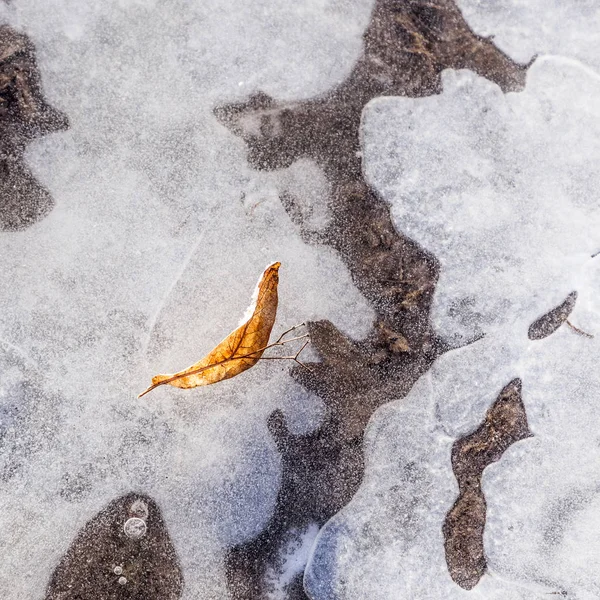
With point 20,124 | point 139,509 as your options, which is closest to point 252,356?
point 139,509

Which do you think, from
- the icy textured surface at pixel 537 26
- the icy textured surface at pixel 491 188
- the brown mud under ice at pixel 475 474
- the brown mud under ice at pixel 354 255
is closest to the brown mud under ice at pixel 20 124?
the brown mud under ice at pixel 354 255

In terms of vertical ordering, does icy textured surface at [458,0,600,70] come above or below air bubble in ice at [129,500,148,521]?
above

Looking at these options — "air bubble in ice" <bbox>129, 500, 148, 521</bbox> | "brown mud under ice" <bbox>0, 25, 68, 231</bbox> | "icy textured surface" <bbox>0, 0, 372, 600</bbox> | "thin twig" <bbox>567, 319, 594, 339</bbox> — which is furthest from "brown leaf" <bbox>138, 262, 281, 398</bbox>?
"thin twig" <bbox>567, 319, 594, 339</bbox>

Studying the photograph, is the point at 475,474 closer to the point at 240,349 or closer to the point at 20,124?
the point at 240,349

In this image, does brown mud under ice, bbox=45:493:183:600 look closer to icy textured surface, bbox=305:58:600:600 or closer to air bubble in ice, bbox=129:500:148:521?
air bubble in ice, bbox=129:500:148:521

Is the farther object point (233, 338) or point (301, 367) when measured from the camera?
point (301, 367)

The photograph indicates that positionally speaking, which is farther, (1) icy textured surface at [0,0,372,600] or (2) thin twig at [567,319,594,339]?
(2) thin twig at [567,319,594,339]

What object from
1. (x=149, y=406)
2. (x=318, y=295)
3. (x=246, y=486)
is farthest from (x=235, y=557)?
(x=318, y=295)

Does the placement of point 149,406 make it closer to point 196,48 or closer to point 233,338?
point 233,338
